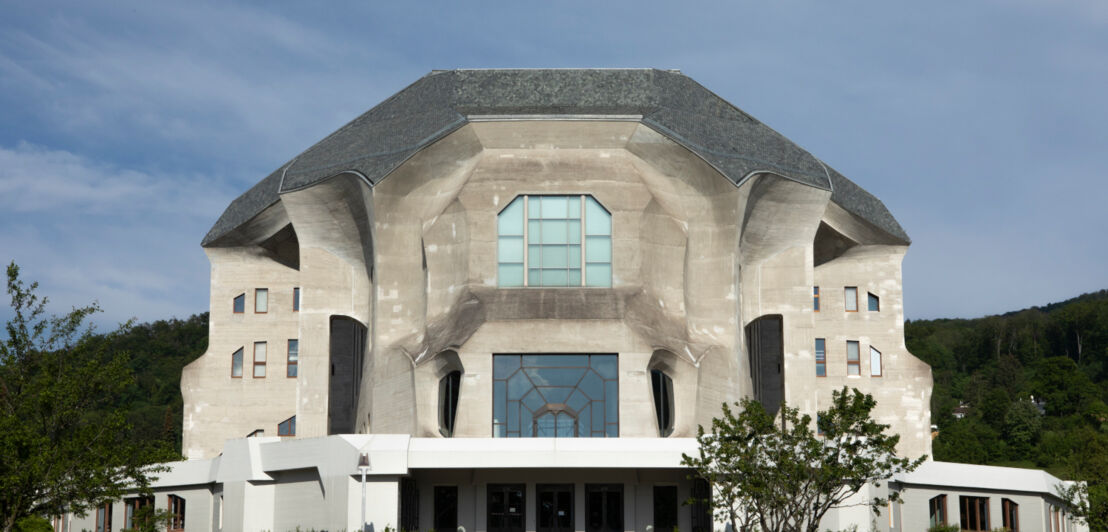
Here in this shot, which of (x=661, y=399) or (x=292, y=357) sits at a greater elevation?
(x=292, y=357)

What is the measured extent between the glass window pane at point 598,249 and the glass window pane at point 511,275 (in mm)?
2264

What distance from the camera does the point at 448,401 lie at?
4344 cm

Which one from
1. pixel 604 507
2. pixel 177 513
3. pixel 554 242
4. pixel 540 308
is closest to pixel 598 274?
pixel 554 242

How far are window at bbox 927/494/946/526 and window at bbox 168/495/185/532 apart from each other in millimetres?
25353

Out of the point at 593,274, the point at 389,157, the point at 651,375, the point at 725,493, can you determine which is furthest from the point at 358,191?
the point at 725,493

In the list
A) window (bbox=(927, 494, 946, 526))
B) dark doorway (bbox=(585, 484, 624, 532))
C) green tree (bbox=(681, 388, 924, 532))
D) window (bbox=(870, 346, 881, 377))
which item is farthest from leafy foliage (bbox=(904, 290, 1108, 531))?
green tree (bbox=(681, 388, 924, 532))

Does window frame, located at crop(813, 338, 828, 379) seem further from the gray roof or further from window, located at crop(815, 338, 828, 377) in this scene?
the gray roof

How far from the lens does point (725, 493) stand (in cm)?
3128

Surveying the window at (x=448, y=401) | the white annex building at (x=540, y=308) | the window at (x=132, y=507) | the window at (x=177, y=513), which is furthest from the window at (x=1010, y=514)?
the window at (x=132, y=507)

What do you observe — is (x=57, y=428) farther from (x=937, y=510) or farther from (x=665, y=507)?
(x=937, y=510)

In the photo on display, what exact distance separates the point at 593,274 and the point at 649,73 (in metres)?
7.95

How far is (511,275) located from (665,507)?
358 inches

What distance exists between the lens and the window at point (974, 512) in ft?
144

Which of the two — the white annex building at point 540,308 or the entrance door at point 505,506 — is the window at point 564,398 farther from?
the entrance door at point 505,506
